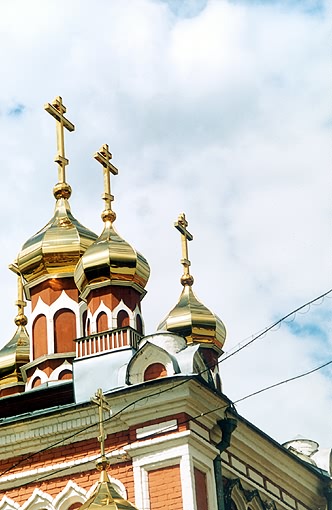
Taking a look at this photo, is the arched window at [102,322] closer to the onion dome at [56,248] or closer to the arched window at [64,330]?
the arched window at [64,330]

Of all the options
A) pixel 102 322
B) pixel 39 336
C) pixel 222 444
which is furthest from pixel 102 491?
pixel 39 336

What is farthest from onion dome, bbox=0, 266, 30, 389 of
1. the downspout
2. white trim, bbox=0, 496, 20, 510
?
the downspout

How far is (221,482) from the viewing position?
1789 cm

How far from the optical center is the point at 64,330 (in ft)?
71.5

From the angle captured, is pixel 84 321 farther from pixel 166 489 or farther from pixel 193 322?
pixel 166 489

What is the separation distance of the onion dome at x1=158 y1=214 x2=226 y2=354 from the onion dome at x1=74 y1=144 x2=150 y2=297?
1.54 m

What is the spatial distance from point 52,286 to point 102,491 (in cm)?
585

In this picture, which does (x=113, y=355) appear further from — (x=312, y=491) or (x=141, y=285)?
(x=312, y=491)

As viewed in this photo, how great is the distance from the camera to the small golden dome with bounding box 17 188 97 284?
2170 cm

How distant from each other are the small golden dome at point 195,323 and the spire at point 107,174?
1.95 meters

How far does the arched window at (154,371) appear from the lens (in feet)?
58.9

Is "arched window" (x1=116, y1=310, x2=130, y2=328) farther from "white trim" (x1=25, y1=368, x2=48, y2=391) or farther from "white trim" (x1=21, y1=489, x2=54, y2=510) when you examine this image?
"white trim" (x1=21, y1=489, x2=54, y2=510)

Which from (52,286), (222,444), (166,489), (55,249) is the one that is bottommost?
(166,489)

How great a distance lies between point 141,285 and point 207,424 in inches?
125
